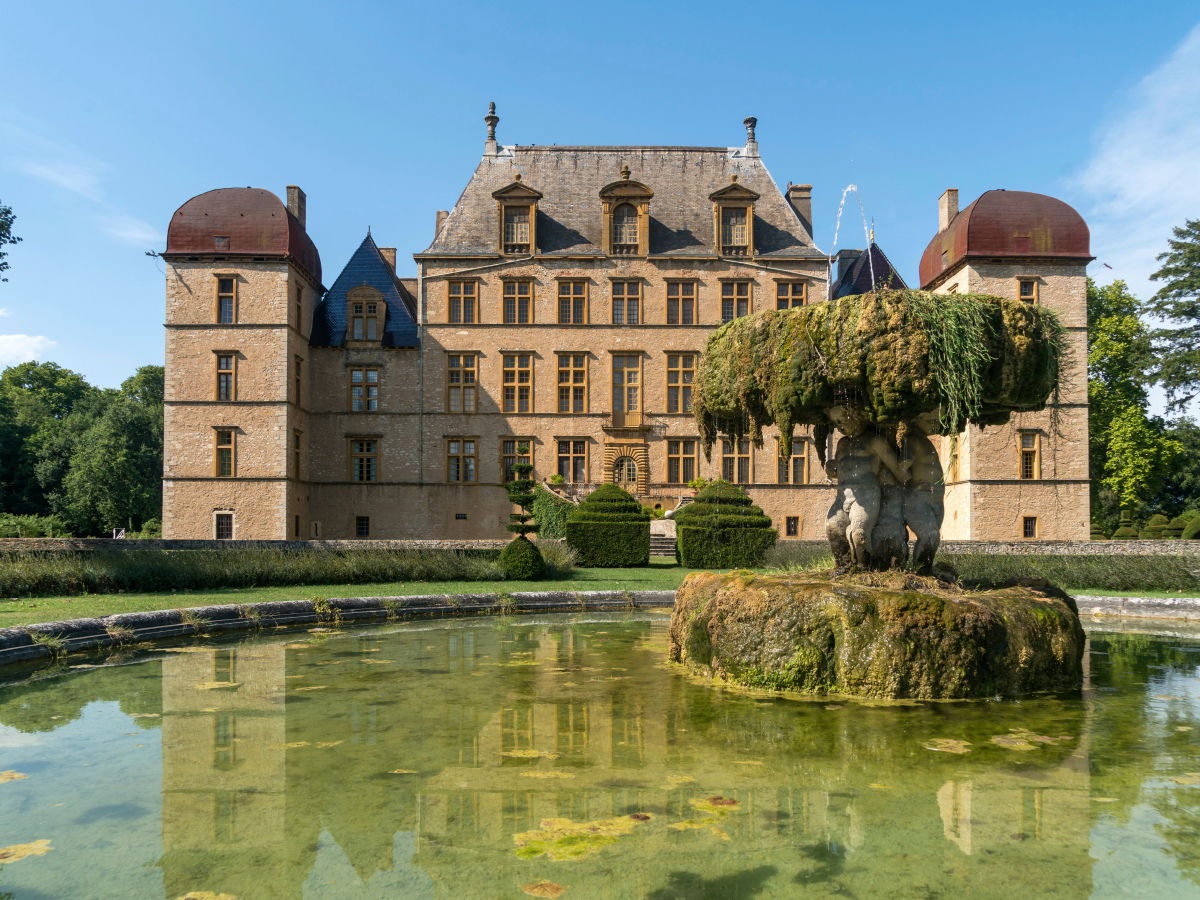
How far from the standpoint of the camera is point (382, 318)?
30859 mm

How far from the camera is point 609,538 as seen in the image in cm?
2080

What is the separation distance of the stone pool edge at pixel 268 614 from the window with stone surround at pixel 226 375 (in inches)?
783

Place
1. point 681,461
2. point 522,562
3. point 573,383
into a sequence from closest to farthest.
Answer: point 522,562
point 681,461
point 573,383

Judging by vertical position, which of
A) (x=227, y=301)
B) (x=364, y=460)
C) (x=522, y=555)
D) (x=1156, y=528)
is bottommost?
(x=1156, y=528)

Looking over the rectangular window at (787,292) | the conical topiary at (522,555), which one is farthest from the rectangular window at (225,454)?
the rectangular window at (787,292)

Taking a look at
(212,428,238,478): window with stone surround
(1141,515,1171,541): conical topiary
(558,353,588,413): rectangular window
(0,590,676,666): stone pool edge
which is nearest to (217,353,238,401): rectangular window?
(212,428,238,478): window with stone surround

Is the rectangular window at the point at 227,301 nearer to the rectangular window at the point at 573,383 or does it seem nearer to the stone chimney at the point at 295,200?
the stone chimney at the point at 295,200

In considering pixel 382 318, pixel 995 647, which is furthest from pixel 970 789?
pixel 382 318

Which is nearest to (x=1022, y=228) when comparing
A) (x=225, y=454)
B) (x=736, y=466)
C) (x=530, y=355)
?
(x=736, y=466)

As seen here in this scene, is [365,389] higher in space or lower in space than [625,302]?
lower

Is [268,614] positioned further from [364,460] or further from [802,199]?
[802,199]

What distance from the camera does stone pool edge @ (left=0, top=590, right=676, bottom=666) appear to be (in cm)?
773

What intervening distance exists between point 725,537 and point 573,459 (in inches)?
429

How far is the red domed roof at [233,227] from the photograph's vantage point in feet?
93.4
